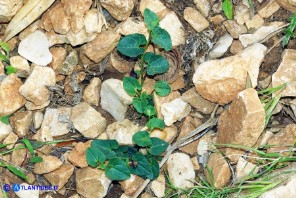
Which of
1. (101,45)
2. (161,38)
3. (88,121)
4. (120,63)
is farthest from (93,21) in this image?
(88,121)

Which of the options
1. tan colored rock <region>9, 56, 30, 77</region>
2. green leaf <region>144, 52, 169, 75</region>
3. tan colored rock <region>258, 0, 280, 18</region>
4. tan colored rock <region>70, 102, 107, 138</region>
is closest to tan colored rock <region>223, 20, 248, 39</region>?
tan colored rock <region>258, 0, 280, 18</region>

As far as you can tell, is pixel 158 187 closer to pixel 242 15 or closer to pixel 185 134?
pixel 185 134

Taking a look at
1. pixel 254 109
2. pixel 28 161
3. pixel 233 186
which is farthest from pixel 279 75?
pixel 28 161

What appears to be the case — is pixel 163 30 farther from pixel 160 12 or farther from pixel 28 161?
pixel 28 161

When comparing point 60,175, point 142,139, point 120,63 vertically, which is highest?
point 120,63

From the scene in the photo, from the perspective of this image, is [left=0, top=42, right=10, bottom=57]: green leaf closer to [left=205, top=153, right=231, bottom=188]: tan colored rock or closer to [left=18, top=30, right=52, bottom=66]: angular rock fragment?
[left=18, top=30, right=52, bottom=66]: angular rock fragment

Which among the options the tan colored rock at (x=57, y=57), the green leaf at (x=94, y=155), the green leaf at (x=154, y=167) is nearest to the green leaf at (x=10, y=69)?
the tan colored rock at (x=57, y=57)
